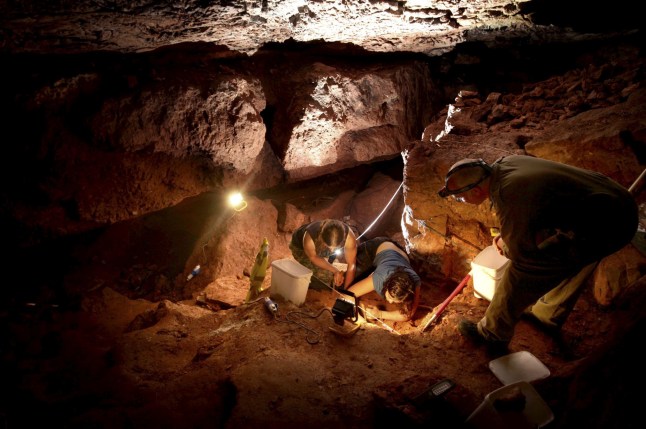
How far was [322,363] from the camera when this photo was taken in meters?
3.16

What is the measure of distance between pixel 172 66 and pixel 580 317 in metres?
5.80

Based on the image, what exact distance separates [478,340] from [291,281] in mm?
2160

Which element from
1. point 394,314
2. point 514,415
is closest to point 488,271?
point 394,314

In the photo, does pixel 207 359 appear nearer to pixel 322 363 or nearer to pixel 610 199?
pixel 322 363

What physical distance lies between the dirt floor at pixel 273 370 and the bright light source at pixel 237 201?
7.47 ft

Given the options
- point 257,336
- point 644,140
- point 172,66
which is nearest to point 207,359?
point 257,336

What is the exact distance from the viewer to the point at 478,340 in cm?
318

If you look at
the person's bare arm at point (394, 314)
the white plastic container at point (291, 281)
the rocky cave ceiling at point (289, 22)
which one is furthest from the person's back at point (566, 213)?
the rocky cave ceiling at point (289, 22)

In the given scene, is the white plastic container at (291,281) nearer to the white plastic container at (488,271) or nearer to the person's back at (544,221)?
the white plastic container at (488,271)

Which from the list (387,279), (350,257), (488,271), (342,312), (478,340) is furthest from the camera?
(350,257)

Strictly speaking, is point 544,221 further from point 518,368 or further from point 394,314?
point 394,314

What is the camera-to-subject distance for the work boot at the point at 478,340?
2988 millimetres

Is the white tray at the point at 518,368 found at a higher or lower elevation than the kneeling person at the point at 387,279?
higher

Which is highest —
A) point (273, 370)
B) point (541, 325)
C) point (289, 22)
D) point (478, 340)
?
point (289, 22)
